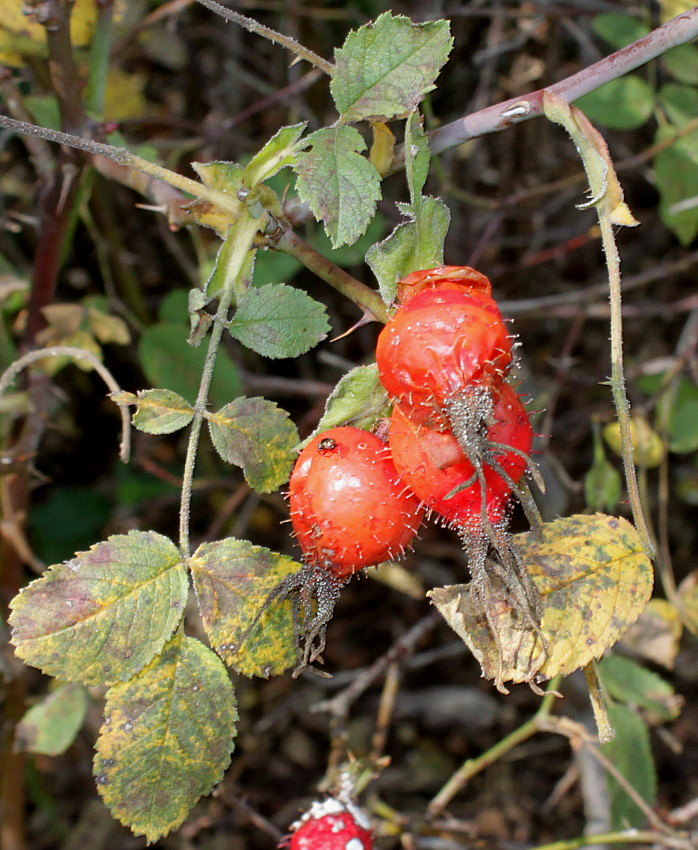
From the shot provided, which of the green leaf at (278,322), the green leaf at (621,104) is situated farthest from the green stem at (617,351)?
the green leaf at (621,104)

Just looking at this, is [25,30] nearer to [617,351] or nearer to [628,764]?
[617,351]

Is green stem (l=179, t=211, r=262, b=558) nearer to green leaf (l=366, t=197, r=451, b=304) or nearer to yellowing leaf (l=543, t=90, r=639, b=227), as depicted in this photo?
green leaf (l=366, t=197, r=451, b=304)

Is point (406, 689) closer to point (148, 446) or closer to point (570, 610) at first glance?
point (148, 446)

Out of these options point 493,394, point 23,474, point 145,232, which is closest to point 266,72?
point 145,232

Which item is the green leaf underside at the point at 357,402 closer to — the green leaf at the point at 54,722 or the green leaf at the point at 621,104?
the green leaf at the point at 54,722

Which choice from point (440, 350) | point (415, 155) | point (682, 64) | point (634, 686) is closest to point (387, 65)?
point (415, 155)

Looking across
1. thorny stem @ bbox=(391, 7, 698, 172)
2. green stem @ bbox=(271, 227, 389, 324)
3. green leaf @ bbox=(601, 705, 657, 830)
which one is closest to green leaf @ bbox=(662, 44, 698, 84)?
thorny stem @ bbox=(391, 7, 698, 172)
